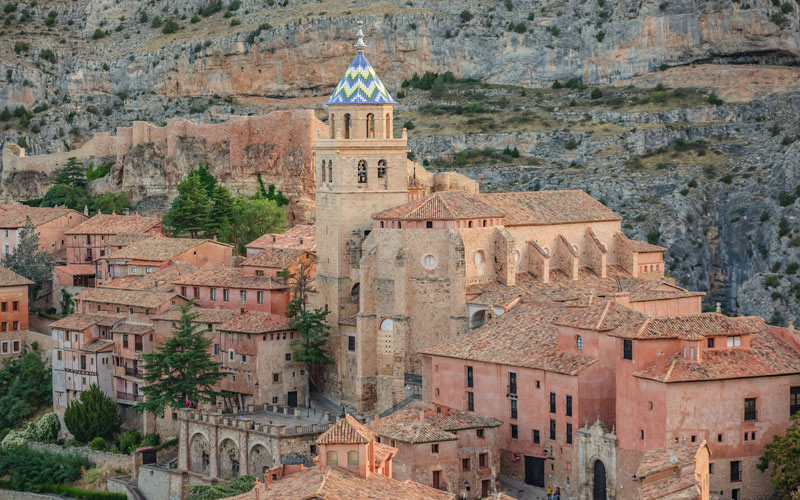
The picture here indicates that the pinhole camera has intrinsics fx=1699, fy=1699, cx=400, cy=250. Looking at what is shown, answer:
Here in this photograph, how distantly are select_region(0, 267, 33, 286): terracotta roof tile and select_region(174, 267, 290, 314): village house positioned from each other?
11.3 meters

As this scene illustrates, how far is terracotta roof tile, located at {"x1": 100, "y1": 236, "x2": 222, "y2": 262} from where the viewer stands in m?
86.3

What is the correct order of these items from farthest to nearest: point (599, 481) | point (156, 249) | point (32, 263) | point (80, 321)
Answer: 1. point (32, 263)
2. point (156, 249)
3. point (80, 321)
4. point (599, 481)

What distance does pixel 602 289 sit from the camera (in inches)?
2936

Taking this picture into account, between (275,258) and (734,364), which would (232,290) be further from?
(734,364)

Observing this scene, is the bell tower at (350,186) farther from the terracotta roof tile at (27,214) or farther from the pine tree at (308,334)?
the terracotta roof tile at (27,214)

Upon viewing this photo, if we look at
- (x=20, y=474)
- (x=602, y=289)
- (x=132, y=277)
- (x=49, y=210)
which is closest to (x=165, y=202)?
(x=49, y=210)

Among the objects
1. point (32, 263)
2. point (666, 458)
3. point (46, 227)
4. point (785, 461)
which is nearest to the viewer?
point (666, 458)

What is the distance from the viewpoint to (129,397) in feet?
256

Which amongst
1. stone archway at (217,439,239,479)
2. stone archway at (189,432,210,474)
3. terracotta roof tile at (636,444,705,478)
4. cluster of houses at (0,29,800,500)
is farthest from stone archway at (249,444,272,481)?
terracotta roof tile at (636,444,705,478)

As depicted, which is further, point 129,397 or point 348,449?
point 129,397

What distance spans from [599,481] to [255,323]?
68.1ft

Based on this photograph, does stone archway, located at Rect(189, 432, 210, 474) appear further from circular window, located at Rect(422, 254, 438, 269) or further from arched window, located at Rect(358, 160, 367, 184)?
arched window, located at Rect(358, 160, 367, 184)

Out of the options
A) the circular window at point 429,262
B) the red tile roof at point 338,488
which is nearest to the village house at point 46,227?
the circular window at point 429,262

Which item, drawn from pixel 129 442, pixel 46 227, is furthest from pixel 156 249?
pixel 129 442
